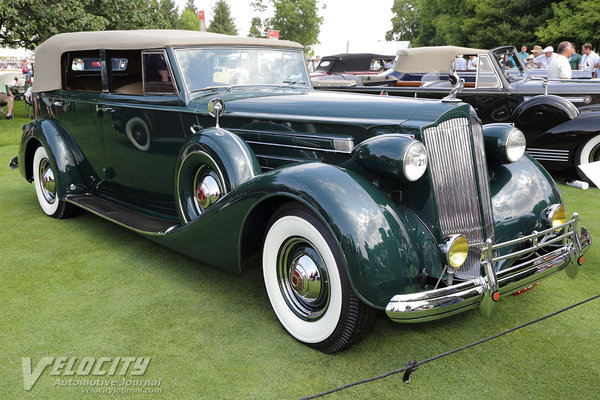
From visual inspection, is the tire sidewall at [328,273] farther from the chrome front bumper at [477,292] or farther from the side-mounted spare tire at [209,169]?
the side-mounted spare tire at [209,169]

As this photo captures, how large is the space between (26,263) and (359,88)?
6117 mm

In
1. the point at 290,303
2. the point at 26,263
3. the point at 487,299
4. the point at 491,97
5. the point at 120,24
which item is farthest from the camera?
the point at 120,24

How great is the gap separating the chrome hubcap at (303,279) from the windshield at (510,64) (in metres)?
5.65

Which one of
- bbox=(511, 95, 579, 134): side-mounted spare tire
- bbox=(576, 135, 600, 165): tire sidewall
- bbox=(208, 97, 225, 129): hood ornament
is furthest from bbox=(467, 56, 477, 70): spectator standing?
bbox=(208, 97, 225, 129): hood ornament

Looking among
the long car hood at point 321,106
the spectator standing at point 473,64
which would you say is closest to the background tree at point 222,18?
the spectator standing at point 473,64

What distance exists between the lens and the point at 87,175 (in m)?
4.69

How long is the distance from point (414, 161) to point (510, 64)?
18.7 feet

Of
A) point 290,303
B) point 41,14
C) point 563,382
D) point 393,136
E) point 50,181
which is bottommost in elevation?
point 563,382

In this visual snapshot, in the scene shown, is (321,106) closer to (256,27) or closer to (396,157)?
(396,157)

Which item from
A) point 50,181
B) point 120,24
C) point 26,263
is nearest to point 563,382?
point 26,263

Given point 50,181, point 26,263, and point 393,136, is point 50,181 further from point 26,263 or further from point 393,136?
point 393,136

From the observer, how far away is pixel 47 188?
16.1 ft

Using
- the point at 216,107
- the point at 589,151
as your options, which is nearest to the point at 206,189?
the point at 216,107

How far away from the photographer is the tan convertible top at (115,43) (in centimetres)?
384
